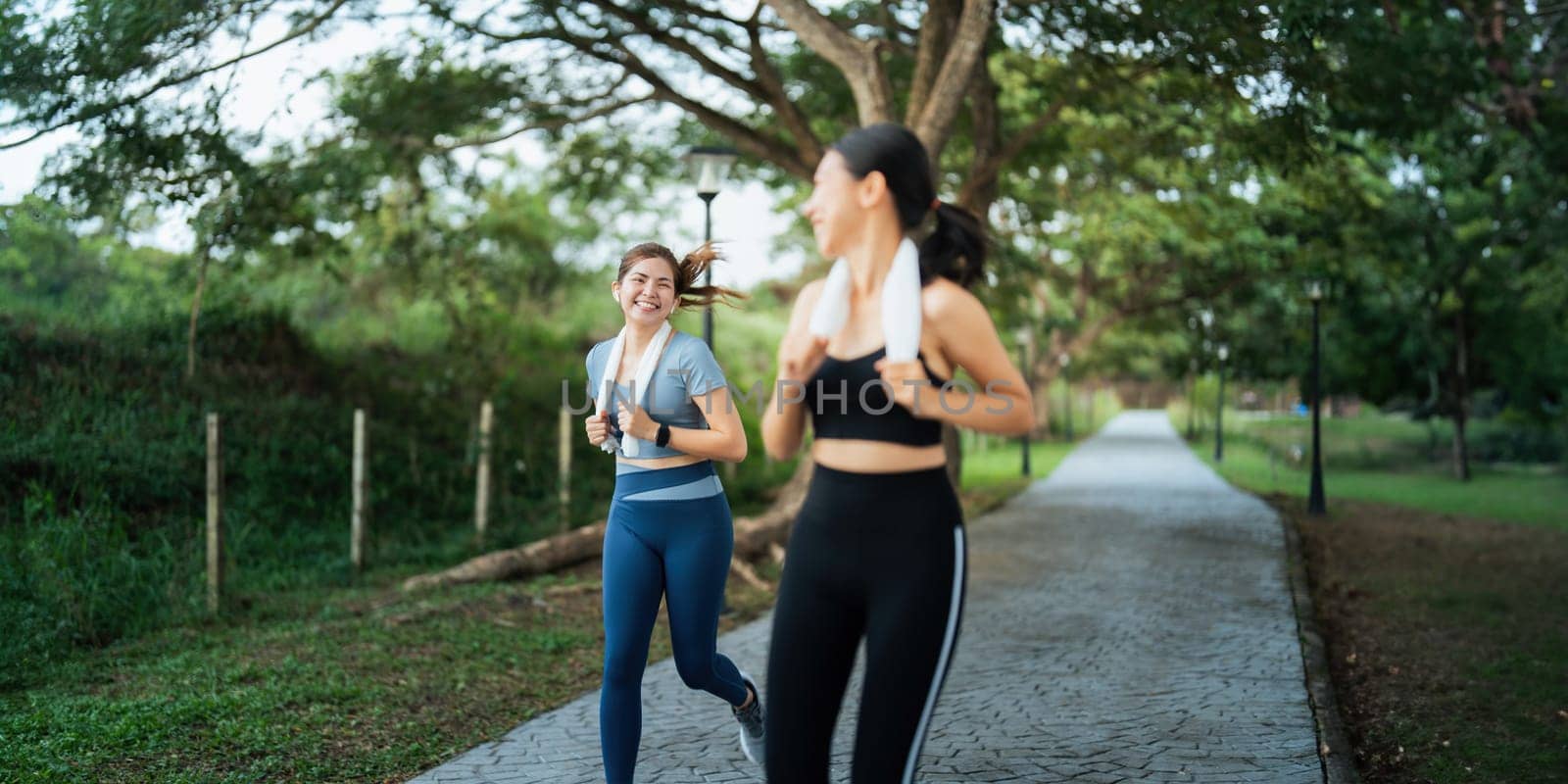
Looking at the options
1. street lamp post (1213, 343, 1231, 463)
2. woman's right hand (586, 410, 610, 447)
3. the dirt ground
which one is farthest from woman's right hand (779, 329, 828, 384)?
street lamp post (1213, 343, 1231, 463)

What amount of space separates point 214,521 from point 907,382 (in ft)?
24.6

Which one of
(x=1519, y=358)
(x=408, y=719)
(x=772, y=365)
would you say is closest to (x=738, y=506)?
(x=772, y=365)

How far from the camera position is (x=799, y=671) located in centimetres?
289

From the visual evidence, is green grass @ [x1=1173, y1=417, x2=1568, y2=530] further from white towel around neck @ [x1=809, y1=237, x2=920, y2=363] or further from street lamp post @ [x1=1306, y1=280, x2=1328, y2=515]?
white towel around neck @ [x1=809, y1=237, x2=920, y2=363]

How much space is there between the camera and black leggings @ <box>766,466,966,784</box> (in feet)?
Answer: 9.39

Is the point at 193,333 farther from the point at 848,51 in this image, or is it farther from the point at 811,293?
the point at 811,293

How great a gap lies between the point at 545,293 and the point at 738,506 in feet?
34.8

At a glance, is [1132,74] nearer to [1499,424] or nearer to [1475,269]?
[1475,269]

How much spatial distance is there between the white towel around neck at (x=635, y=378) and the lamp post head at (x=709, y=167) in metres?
5.89

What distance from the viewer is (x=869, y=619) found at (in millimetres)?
2889

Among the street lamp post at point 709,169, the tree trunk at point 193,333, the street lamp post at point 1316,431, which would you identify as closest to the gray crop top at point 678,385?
the street lamp post at point 709,169

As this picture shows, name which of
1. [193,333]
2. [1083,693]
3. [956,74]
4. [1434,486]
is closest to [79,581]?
[193,333]

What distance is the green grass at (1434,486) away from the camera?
1967cm

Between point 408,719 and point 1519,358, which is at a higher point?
point 1519,358
